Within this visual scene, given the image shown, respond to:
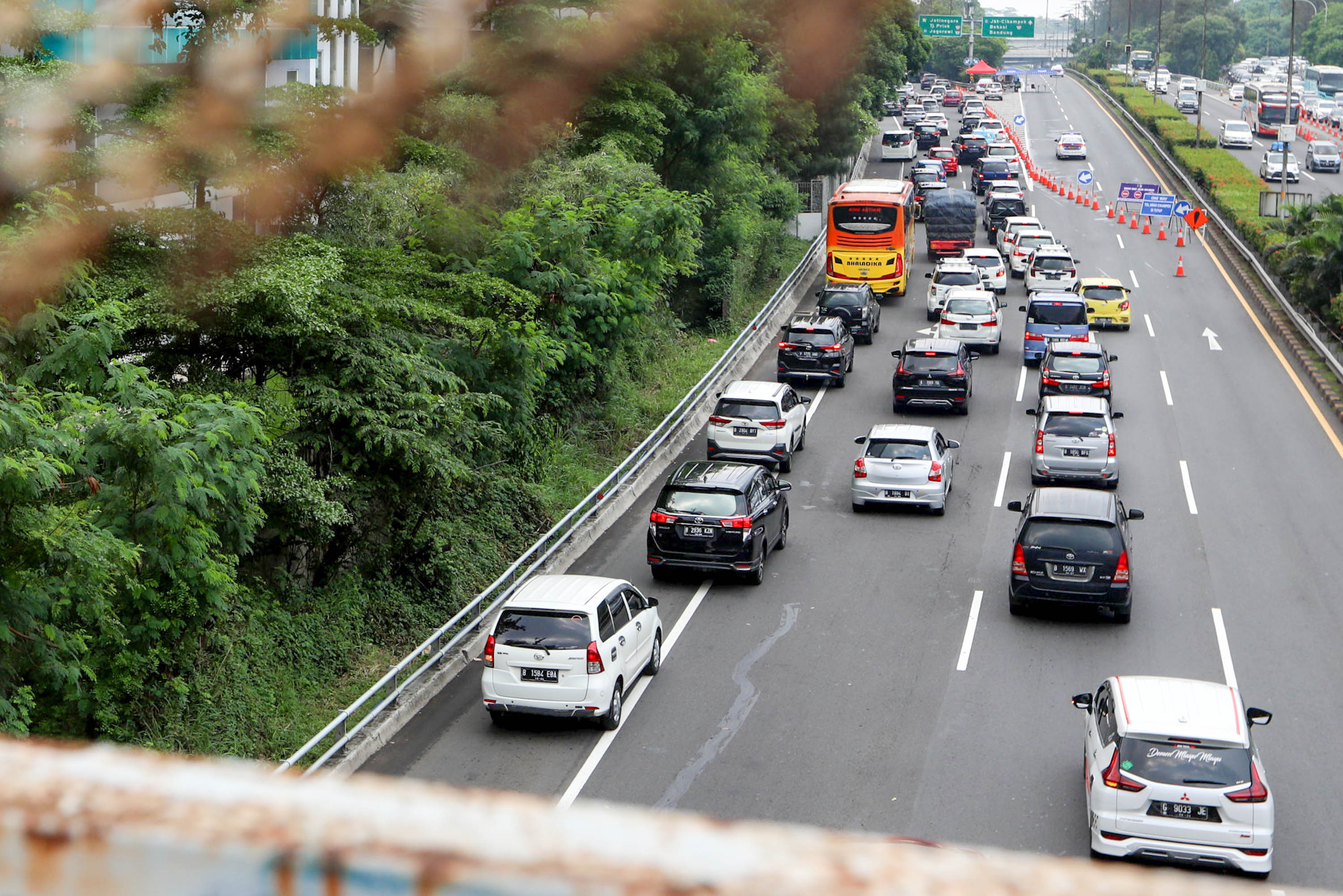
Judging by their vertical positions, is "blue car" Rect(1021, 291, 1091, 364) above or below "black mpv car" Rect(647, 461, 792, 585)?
above

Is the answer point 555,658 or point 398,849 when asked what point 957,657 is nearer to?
point 555,658

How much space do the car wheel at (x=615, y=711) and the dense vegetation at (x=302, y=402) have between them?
335 cm

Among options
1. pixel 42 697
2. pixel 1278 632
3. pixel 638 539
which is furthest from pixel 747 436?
pixel 42 697

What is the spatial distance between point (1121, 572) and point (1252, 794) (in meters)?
6.95

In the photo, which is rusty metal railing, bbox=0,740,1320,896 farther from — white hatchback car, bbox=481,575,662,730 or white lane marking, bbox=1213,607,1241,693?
white lane marking, bbox=1213,607,1241,693

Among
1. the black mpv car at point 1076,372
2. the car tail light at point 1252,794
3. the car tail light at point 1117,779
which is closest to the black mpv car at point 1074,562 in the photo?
the car tail light at point 1117,779

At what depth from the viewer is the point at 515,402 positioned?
23172mm

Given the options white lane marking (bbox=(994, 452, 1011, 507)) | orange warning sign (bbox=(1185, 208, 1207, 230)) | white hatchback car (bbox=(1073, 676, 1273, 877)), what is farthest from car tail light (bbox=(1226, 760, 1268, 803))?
orange warning sign (bbox=(1185, 208, 1207, 230))

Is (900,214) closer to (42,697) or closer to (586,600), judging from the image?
(586,600)

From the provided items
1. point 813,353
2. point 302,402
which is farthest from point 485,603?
point 813,353

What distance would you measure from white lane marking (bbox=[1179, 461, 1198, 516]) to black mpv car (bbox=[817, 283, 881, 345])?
1207cm

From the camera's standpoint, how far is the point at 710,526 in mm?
20625

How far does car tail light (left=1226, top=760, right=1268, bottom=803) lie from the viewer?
12234 mm

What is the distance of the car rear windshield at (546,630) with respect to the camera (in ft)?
51.2
